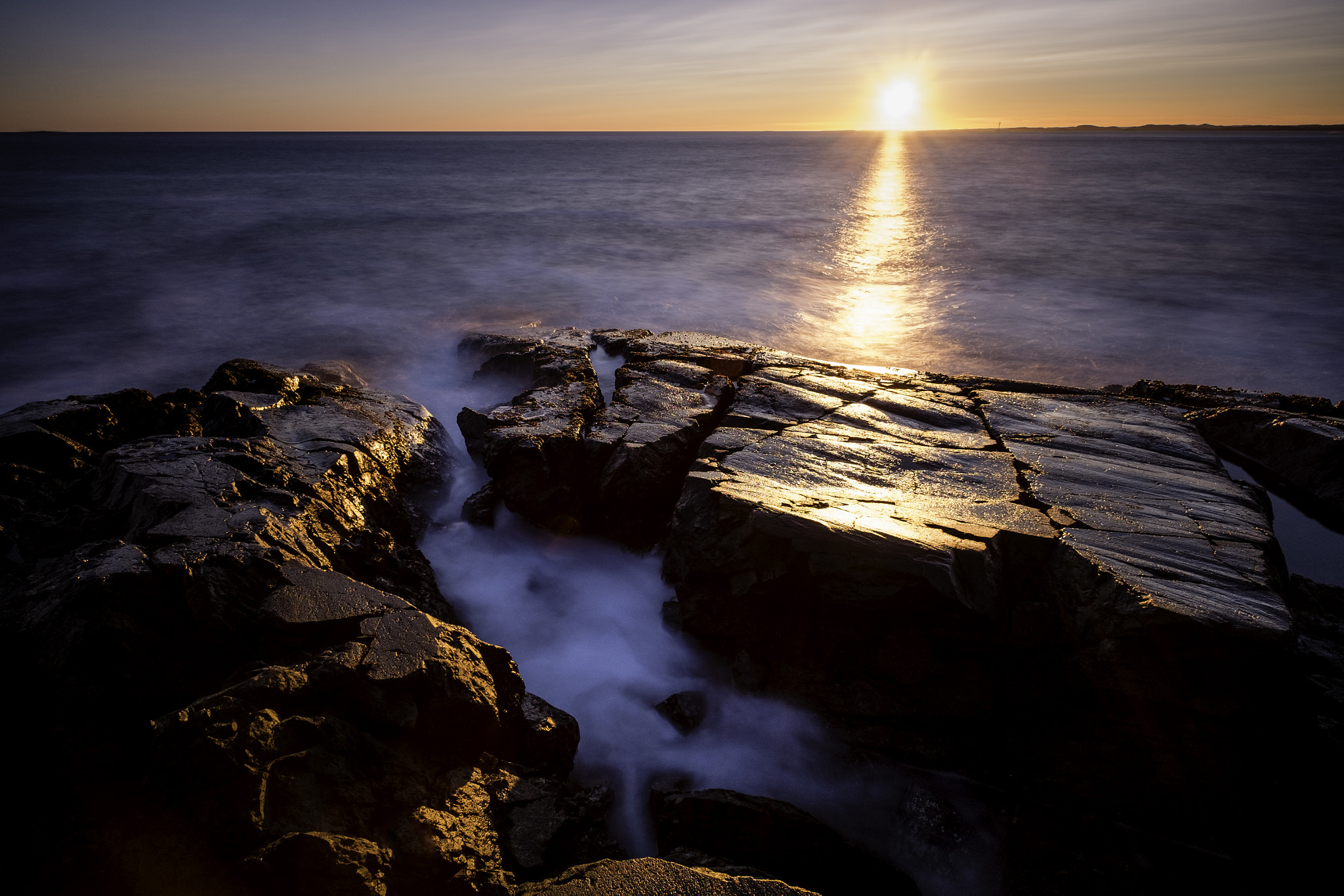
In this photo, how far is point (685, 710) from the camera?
3303mm

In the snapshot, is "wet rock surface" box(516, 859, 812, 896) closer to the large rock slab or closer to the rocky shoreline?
the rocky shoreline

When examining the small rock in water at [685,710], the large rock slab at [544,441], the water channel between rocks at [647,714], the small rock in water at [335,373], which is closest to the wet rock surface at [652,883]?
the water channel between rocks at [647,714]

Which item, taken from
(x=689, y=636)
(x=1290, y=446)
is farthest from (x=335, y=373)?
(x=1290, y=446)

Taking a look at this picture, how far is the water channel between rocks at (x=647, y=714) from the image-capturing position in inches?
113

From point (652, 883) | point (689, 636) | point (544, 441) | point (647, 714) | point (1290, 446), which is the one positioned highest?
point (544, 441)

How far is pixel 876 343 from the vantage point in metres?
10.1

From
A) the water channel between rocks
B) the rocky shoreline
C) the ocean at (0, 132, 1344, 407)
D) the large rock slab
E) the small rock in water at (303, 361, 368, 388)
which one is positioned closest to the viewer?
the rocky shoreline

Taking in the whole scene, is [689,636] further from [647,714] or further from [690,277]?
[690,277]

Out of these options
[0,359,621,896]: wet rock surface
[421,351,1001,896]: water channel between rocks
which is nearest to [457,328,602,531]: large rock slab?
[421,351,1001,896]: water channel between rocks

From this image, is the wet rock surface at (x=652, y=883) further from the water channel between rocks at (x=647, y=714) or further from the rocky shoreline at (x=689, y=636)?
the water channel between rocks at (x=647, y=714)

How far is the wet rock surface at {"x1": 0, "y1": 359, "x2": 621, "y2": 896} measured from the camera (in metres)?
1.83

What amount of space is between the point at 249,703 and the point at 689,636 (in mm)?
2268

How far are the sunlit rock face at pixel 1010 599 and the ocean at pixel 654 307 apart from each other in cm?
29

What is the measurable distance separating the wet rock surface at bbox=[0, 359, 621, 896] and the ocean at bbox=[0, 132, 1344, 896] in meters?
0.79
